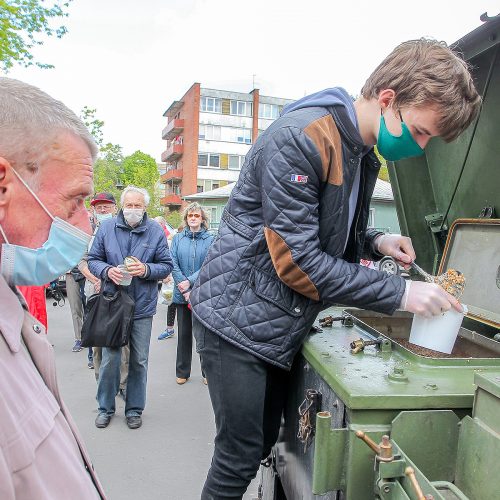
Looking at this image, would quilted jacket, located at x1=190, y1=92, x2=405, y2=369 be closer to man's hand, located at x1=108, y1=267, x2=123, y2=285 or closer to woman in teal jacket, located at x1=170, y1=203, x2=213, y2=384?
man's hand, located at x1=108, y1=267, x2=123, y2=285

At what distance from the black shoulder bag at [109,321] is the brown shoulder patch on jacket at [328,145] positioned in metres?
2.80

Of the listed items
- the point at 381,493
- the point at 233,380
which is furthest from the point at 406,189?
the point at 381,493

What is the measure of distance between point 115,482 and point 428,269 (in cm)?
252

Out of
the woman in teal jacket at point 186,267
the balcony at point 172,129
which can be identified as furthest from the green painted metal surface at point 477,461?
the balcony at point 172,129

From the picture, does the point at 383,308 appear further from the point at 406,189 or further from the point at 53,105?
the point at 406,189

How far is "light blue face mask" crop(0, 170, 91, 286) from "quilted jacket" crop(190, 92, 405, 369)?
62 centimetres

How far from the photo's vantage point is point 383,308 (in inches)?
69.4

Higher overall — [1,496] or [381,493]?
[1,496]

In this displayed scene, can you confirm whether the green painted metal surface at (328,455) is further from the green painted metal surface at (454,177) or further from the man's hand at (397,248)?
the green painted metal surface at (454,177)

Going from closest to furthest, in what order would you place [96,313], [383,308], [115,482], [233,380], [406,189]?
[383,308] < [233,380] < [406,189] < [115,482] < [96,313]

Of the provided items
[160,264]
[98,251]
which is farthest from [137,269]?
[98,251]

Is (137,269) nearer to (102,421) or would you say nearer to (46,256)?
(102,421)

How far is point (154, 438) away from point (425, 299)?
312cm

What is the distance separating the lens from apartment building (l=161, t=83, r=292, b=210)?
4459 cm
